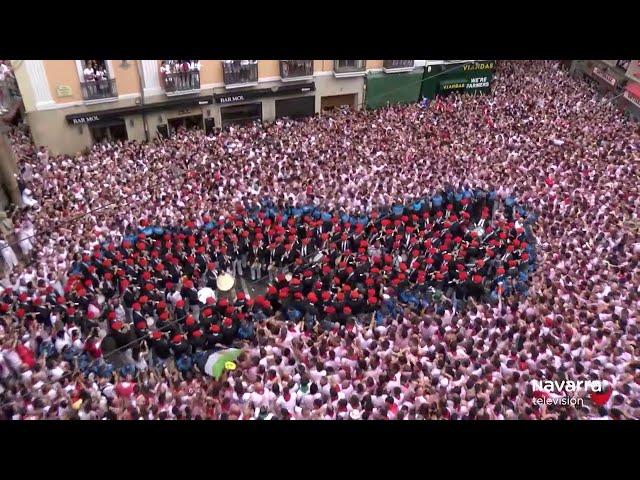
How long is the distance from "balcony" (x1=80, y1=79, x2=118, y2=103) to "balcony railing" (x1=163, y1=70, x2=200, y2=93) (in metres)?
1.73

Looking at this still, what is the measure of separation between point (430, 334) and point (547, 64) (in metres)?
19.5

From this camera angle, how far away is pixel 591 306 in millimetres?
9672

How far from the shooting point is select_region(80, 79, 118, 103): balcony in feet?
53.4

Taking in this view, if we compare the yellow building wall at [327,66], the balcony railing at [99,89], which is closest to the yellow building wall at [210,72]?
the balcony railing at [99,89]

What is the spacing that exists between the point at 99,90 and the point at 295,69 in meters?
7.11

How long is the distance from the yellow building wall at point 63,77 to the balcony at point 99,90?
201mm

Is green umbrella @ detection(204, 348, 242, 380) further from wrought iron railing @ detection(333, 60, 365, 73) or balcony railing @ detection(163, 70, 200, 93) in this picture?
wrought iron railing @ detection(333, 60, 365, 73)

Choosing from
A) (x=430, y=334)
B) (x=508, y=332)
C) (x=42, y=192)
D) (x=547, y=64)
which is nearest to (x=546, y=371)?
(x=508, y=332)

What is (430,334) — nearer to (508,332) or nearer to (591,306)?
(508,332)

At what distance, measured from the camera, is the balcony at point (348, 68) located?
64.6 feet

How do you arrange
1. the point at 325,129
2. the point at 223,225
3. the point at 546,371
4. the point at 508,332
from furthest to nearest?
1. the point at 325,129
2. the point at 223,225
3. the point at 508,332
4. the point at 546,371

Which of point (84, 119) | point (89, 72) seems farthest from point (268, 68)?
point (84, 119)

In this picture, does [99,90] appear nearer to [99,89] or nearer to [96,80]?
[99,89]

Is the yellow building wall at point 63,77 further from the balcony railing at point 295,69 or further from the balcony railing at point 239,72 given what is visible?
the balcony railing at point 295,69
